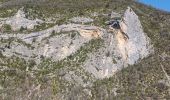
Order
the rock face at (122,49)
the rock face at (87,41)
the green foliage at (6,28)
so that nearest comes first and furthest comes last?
the rock face at (122,49) → the rock face at (87,41) → the green foliage at (6,28)

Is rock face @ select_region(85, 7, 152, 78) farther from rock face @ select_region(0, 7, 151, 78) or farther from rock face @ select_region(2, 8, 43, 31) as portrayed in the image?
rock face @ select_region(2, 8, 43, 31)

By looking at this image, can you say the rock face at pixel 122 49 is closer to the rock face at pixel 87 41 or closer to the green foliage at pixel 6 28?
the rock face at pixel 87 41

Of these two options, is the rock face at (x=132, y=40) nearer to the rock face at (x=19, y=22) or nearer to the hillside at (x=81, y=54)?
the hillside at (x=81, y=54)

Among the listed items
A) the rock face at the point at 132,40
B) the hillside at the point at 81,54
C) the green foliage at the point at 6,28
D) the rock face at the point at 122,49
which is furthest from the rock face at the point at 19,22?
the rock face at the point at 132,40

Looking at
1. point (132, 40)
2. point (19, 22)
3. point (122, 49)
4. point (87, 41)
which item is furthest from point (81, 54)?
point (19, 22)

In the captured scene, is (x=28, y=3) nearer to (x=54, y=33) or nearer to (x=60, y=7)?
(x=60, y=7)

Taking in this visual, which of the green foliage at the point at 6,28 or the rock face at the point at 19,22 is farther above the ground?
the rock face at the point at 19,22

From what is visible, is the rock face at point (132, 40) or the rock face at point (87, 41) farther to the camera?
the rock face at point (132, 40)

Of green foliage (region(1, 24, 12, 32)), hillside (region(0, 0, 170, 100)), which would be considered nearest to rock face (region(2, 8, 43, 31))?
hillside (region(0, 0, 170, 100))

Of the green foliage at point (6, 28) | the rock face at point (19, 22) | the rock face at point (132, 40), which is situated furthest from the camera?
the rock face at point (19, 22)
